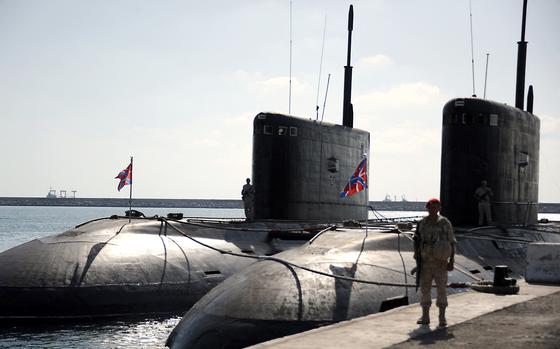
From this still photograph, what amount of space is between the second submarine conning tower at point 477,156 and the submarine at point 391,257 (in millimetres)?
27

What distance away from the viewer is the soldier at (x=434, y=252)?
10.2 metres

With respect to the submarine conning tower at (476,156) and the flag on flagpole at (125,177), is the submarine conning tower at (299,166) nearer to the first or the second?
the flag on flagpole at (125,177)

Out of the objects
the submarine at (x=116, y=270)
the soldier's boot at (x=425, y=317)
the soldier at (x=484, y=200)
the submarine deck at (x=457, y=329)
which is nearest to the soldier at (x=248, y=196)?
the submarine at (x=116, y=270)

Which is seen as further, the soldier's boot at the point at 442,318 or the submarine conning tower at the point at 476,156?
the submarine conning tower at the point at 476,156

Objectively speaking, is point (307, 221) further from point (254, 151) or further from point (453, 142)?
point (453, 142)

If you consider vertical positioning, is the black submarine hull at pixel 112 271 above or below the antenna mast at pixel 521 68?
below

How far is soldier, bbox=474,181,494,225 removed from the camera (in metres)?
20.3

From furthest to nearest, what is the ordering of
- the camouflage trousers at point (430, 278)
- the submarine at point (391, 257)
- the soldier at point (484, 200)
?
the soldier at point (484, 200), the submarine at point (391, 257), the camouflage trousers at point (430, 278)

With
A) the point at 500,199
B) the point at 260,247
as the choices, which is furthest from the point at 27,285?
the point at 500,199

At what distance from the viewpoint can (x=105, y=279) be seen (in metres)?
19.2

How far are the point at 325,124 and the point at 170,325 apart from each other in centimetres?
915

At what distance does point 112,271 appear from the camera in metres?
19.5

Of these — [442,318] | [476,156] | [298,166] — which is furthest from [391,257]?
[298,166]

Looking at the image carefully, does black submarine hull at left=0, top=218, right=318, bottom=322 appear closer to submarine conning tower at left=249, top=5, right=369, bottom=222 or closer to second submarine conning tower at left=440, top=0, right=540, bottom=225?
submarine conning tower at left=249, top=5, right=369, bottom=222
